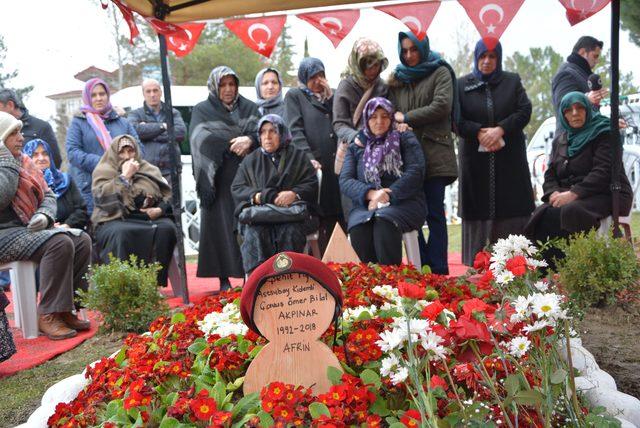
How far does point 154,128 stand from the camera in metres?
8.11

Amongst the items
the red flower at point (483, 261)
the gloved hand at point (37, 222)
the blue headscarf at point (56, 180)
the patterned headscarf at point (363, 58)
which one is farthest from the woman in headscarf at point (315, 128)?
the red flower at point (483, 261)

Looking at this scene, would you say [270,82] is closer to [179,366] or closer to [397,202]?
[397,202]

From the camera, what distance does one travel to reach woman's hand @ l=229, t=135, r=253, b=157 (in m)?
6.45

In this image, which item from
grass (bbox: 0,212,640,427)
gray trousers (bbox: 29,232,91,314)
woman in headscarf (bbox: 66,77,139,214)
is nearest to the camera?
grass (bbox: 0,212,640,427)

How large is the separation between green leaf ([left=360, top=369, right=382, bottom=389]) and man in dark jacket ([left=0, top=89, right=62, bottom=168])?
569 centimetres

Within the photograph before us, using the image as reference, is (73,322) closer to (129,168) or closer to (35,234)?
(35,234)

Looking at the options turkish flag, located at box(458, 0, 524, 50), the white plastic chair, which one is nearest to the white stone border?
the white plastic chair

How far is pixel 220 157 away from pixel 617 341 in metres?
3.71

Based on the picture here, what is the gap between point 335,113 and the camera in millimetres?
6320

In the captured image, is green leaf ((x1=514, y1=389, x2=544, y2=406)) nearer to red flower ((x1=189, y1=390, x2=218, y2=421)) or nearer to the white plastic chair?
red flower ((x1=189, y1=390, x2=218, y2=421))

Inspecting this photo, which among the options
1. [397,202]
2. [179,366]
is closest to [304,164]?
[397,202]

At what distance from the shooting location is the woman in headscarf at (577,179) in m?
5.72

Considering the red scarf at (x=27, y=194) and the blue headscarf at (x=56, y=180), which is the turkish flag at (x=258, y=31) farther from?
the blue headscarf at (x=56, y=180)

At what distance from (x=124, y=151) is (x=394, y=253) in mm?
2851
